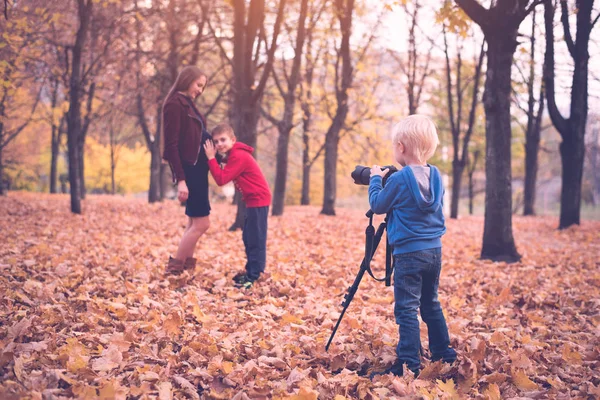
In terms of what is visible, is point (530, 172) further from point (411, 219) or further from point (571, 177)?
Answer: point (411, 219)

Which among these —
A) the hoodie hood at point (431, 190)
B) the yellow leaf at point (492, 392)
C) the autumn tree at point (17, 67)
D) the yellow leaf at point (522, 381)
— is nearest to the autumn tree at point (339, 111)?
the autumn tree at point (17, 67)

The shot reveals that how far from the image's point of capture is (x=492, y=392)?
8.82ft

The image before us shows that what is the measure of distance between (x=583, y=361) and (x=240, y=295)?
2816mm

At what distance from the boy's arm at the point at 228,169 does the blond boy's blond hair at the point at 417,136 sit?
221 centimetres

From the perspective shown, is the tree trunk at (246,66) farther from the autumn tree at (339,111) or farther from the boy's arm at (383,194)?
the boy's arm at (383,194)

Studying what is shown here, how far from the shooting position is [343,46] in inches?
598

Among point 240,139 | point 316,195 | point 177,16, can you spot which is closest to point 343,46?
point 177,16

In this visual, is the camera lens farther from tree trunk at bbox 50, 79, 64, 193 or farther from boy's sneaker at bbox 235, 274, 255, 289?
tree trunk at bbox 50, 79, 64, 193

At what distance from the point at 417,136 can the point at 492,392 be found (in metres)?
1.49

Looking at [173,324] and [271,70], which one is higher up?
[271,70]

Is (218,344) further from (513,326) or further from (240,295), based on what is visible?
(513,326)

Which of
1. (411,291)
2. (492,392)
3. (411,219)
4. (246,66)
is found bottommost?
(492,392)

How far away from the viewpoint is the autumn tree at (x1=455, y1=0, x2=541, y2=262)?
718 cm

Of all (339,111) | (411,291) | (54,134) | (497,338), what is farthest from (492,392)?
(54,134)
